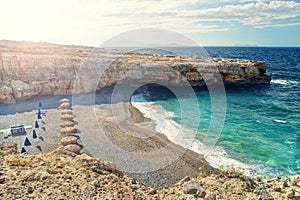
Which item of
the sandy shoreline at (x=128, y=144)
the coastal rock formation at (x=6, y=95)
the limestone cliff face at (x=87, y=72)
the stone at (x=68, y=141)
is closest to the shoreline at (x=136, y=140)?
the sandy shoreline at (x=128, y=144)

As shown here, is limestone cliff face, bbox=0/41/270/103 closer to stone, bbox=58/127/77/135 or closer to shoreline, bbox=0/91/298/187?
shoreline, bbox=0/91/298/187

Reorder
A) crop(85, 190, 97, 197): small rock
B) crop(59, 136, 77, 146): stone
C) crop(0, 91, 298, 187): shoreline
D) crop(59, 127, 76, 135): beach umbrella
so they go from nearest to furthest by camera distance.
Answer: crop(85, 190, 97, 197): small rock → crop(0, 91, 298, 187): shoreline → crop(59, 136, 77, 146): stone → crop(59, 127, 76, 135): beach umbrella

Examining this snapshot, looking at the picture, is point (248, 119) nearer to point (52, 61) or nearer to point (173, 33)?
point (173, 33)

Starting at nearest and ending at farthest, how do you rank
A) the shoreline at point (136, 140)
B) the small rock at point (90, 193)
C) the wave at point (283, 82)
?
the small rock at point (90, 193) < the shoreline at point (136, 140) < the wave at point (283, 82)

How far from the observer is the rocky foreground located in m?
7.05

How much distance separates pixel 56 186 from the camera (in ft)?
24.2

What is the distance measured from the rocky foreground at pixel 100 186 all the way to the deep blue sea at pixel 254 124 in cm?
816

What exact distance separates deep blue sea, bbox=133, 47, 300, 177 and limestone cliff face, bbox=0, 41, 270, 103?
2784mm

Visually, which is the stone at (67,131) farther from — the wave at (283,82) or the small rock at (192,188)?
the wave at (283,82)

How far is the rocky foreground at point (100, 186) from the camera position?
7055mm

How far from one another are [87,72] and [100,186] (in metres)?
28.0

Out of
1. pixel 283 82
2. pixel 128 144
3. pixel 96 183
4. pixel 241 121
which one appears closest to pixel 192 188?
pixel 96 183

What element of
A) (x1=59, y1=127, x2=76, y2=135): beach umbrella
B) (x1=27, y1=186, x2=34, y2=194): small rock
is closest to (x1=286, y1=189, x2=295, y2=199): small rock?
(x1=27, y1=186, x2=34, y2=194): small rock

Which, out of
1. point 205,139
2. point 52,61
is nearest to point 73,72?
point 52,61
